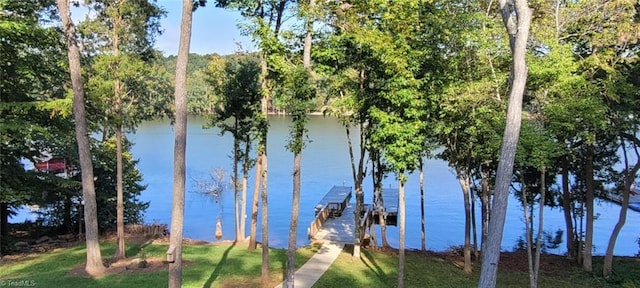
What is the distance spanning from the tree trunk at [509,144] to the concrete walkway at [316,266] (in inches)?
246

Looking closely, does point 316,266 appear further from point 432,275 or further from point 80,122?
point 80,122

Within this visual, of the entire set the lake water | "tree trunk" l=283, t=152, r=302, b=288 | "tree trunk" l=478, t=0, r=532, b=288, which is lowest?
the lake water

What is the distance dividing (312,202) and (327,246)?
48.2ft

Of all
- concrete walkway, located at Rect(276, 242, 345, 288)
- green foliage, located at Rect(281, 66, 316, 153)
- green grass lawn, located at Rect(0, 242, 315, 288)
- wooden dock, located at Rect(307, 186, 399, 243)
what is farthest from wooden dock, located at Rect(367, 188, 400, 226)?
green foliage, located at Rect(281, 66, 316, 153)

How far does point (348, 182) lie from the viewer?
40.3 meters

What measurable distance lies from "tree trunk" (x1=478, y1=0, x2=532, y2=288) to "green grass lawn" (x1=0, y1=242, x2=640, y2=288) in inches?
246

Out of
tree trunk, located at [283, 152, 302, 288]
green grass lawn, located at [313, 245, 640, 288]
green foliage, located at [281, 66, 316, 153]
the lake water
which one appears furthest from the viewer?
the lake water

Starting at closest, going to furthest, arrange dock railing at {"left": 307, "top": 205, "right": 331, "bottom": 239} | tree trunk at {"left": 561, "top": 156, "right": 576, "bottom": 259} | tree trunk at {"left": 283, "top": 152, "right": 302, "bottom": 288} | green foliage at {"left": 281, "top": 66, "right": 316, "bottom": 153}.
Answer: tree trunk at {"left": 283, "top": 152, "right": 302, "bottom": 288}
green foliage at {"left": 281, "top": 66, "right": 316, "bottom": 153}
tree trunk at {"left": 561, "top": 156, "right": 576, "bottom": 259}
dock railing at {"left": 307, "top": 205, "right": 331, "bottom": 239}

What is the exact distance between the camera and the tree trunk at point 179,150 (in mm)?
7652

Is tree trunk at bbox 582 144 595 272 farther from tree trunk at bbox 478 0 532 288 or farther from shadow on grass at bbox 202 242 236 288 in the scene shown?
shadow on grass at bbox 202 242 236 288

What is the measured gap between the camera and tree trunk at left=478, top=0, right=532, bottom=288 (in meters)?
6.59

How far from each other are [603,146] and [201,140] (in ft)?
182

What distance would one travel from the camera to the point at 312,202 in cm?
3247

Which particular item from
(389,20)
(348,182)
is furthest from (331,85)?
(348,182)
